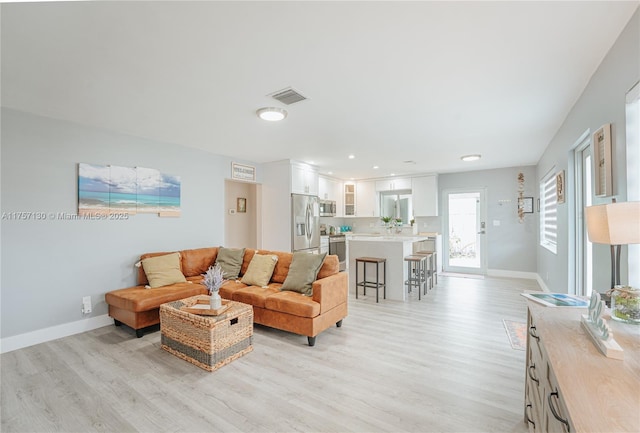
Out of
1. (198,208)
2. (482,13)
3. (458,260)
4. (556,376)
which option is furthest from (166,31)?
(458,260)

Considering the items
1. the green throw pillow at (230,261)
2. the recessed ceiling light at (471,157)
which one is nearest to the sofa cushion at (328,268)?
the green throw pillow at (230,261)

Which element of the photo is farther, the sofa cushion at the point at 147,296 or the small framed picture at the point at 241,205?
the small framed picture at the point at 241,205

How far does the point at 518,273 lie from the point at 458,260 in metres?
1.29

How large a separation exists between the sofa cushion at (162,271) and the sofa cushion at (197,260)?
0.76ft

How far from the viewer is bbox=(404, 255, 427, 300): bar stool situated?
4.91m

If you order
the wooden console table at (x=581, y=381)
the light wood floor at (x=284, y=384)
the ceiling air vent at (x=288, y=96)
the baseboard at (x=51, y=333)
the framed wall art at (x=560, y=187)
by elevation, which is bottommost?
the light wood floor at (x=284, y=384)

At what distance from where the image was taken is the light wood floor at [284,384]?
1.94 m

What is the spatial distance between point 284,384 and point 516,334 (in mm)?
2730

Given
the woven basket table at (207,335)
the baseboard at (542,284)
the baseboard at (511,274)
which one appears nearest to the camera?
the woven basket table at (207,335)

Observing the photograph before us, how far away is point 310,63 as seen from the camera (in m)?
2.21

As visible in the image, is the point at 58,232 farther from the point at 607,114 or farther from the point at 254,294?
the point at 607,114

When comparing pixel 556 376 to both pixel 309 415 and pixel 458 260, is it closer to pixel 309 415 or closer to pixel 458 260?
pixel 309 415

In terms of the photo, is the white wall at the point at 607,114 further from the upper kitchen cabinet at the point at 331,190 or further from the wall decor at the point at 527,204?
the upper kitchen cabinet at the point at 331,190

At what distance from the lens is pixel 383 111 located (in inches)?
125
